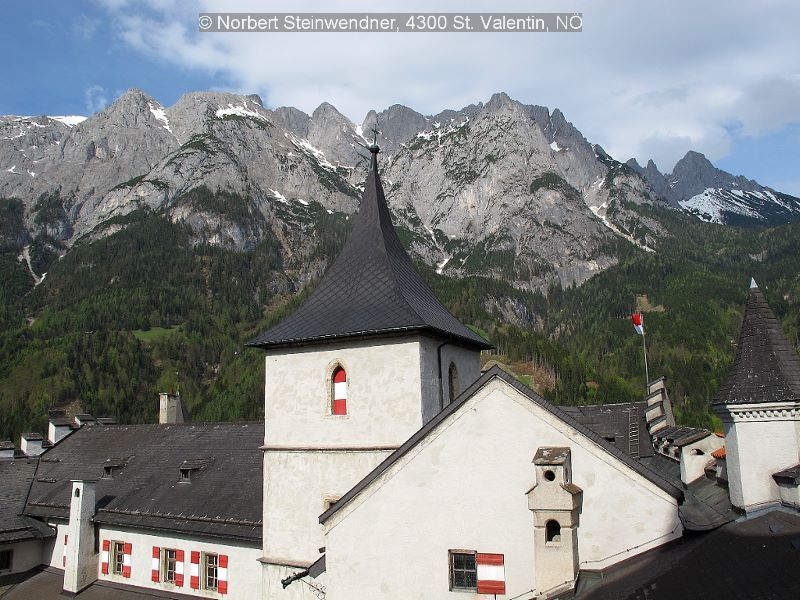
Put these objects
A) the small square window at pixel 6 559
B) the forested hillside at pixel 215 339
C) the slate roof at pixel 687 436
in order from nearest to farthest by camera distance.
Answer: the slate roof at pixel 687 436 → the small square window at pixel 6 559 → the forested hillside at pixel 215 339

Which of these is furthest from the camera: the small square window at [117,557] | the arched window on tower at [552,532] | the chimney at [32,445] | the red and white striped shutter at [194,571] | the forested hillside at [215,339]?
the forested hillside at [215,339]

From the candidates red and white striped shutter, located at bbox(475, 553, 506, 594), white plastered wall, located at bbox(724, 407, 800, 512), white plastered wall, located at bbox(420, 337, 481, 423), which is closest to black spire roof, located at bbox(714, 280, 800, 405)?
white plastered wall, located at bbox(724, 407, 800, 512)

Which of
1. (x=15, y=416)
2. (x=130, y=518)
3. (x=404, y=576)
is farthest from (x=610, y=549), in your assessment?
(x=15, y=416)

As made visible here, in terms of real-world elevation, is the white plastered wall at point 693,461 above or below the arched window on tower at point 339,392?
below

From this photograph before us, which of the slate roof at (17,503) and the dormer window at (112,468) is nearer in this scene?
the slate roof at (17,503)

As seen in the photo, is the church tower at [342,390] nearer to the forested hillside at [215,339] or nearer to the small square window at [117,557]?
the small square window at [117,557]

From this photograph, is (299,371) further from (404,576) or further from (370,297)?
(404,576)

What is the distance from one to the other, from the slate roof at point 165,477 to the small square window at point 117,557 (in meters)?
1.03

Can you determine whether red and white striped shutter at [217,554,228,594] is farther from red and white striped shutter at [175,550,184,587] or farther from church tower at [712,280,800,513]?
church tower at [712,280,800,513]

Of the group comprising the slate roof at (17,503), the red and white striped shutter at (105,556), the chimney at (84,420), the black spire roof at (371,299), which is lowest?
the red and white striped shutter at (105,556)

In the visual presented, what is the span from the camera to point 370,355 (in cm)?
1606

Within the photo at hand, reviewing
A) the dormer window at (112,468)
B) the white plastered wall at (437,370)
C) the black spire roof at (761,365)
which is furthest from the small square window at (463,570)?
the dormer window at (112,468)

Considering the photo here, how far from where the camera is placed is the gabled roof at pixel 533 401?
10463 millimetres

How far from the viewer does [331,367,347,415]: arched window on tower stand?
16281mm
